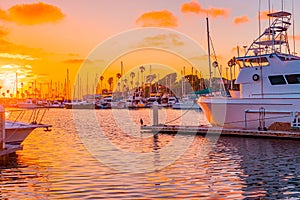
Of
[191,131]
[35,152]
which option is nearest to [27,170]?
[35,152]

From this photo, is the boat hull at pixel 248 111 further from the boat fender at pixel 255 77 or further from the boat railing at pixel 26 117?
the boat railing at pixel 26 117

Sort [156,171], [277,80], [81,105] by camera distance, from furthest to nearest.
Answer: [81,105]
[277,80]
[156,171]

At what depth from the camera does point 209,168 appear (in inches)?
667

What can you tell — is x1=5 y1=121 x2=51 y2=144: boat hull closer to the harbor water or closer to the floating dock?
the harbor water

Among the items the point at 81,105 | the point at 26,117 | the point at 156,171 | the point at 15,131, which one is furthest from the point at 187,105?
the point at 156,171

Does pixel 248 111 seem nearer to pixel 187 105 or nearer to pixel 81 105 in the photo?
pixel 187 105

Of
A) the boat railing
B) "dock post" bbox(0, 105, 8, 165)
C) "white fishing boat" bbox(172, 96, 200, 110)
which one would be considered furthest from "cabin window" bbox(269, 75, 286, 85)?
"white fishing boat" bbox(172, 96, 200, 110)

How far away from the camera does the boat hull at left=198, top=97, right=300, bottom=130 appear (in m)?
27.6

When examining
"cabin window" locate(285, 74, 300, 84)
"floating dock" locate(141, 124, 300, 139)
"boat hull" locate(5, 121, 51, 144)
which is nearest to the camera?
"boat hull" locate(5, 121, 51, 144)

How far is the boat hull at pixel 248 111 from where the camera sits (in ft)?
90.5

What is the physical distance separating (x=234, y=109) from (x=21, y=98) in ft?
513

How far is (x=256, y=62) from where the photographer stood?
99.1 ft

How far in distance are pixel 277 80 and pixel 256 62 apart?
220cm

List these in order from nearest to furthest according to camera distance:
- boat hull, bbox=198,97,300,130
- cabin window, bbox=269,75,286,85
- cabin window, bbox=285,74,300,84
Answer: boat hull, bbox=198,97,300,130 < cabin window, bbox=285,74,300,84 < cabin window, bbox=269,75,286,85
